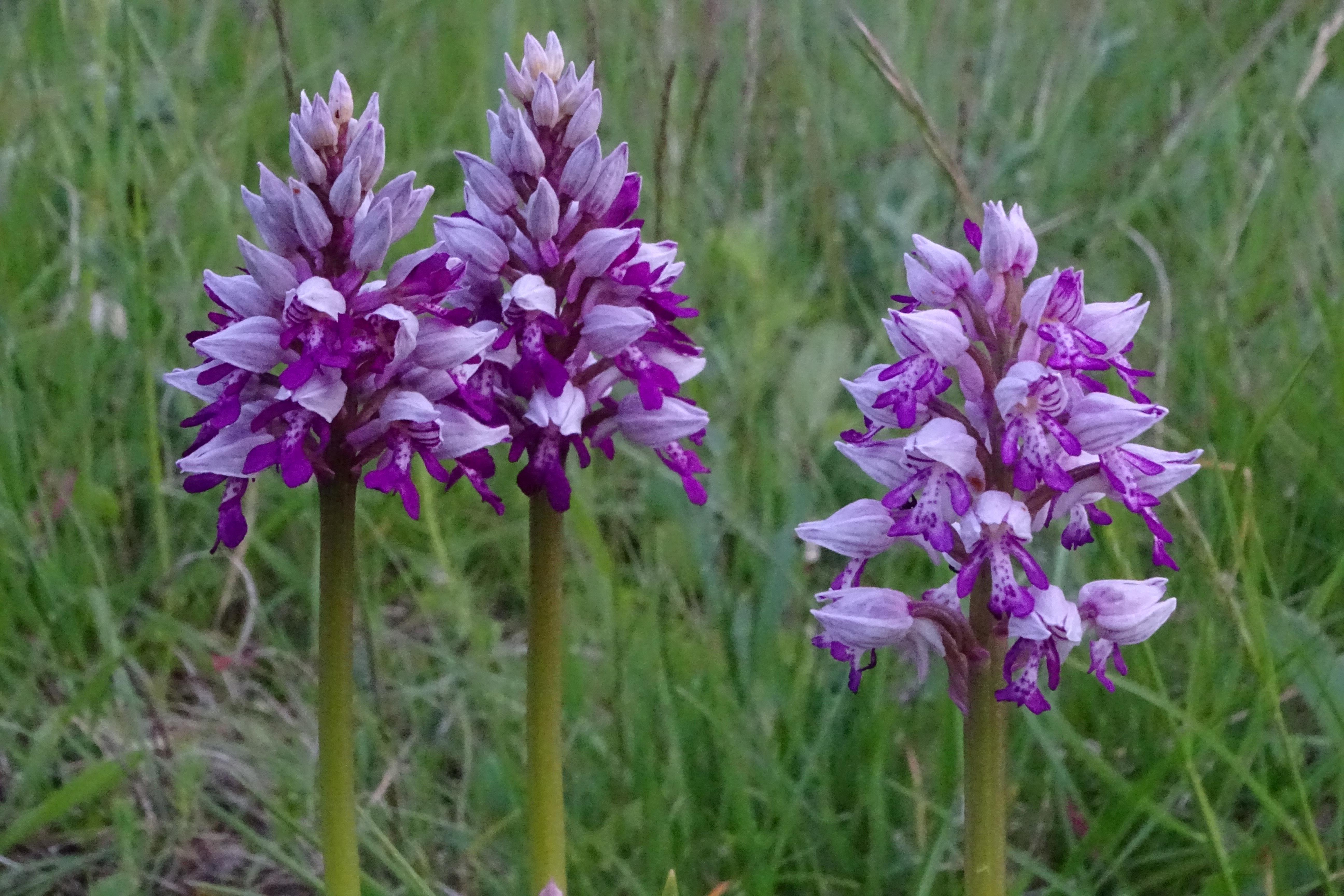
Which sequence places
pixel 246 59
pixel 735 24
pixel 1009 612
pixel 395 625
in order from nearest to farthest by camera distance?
1. pixel 1009 612
2. pixel 395 625
3. pixel 246 59
4. pixel 735 24

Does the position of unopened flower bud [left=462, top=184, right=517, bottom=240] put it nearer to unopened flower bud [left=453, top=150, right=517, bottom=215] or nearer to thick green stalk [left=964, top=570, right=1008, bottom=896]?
unopened flower bud [left=453, top=150, right=517, bottom=215]

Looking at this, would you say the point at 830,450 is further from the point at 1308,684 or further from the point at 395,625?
the point at 1308,684

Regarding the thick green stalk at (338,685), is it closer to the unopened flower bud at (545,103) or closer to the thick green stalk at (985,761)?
Result: the unopened flower bud at (545,103)

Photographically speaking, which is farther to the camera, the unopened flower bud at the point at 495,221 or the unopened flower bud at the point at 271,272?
the unopened flower bud at the point at 495,221

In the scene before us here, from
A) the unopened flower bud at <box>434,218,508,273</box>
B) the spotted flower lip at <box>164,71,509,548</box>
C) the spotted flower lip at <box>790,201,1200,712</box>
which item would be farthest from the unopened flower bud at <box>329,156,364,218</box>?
the spotted flower lip at <box>790,201,1200,712</box>

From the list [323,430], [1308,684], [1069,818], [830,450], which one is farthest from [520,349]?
[830,450]

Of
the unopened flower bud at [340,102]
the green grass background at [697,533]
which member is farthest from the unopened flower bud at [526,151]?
the green grass background at [697,533]
